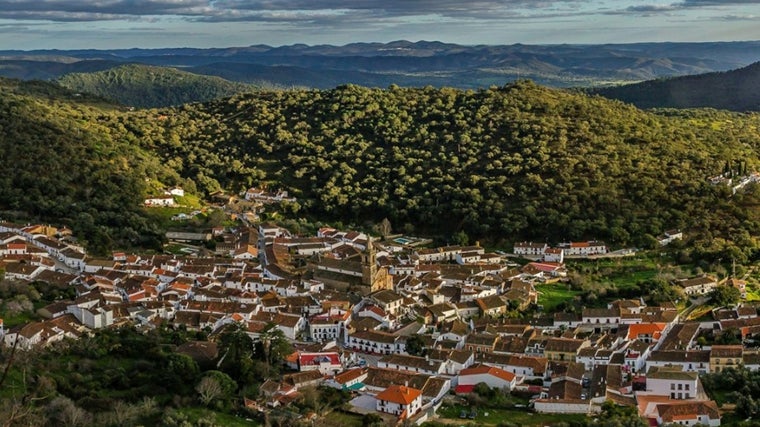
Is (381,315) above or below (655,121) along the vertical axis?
below

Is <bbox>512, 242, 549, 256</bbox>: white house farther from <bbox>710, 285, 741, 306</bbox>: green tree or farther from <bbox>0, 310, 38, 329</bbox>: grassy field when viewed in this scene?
<bbox>0, 310, 38, 329</bbox>: grassy field

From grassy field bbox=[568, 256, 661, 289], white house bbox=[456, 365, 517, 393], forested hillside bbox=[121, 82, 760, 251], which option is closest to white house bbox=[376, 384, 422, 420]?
white house bbox=[456, 365, 517, 393]

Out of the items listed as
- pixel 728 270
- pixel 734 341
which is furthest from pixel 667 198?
pixel 734 341

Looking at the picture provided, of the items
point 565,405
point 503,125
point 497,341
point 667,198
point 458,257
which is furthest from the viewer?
point 503,125

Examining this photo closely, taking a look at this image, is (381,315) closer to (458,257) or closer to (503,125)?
(458,257)

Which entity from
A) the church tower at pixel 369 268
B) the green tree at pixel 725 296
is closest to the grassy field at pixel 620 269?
the green tree at pixel 725 296

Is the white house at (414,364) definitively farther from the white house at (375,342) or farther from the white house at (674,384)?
the white house at (674,384)

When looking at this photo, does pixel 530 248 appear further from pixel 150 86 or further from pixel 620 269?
pixel 150 86
